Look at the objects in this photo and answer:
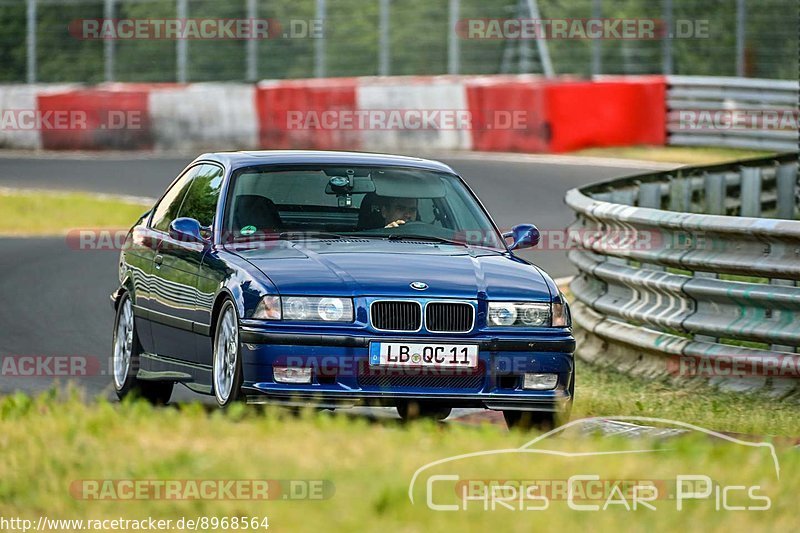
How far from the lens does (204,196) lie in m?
10.3

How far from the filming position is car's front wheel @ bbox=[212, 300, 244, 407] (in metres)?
8.66

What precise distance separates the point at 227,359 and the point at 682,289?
3.43 m

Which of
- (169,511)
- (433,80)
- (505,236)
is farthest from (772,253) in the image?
(433,80)

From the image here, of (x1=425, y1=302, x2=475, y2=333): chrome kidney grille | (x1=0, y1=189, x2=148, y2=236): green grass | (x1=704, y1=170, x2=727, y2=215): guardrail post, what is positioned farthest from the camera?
(x1=0, y1=189, x2=148, y2=236): green grass

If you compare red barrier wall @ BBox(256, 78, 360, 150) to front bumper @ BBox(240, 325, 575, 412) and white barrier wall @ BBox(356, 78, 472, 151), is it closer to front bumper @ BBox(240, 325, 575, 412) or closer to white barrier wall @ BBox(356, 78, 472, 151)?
white barrier wall @ BBox(356, 78, 472, 151)

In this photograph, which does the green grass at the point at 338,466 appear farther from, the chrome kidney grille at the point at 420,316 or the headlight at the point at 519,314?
the headlight at the point at 519,314

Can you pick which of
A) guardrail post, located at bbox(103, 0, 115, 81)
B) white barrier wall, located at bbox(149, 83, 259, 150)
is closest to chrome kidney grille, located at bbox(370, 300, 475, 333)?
white barrier wall, located at bbox(149, 83, 259, 150)

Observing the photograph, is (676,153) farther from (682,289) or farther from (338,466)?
(338,466)

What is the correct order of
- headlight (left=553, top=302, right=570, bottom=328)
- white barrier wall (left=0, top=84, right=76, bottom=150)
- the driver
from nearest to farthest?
headlight (left=553, top=302, right=570, bottom=328) < the driver < white barrier wall (left=0, top=84, right=76, bottom=150)

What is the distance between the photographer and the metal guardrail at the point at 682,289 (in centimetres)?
1044

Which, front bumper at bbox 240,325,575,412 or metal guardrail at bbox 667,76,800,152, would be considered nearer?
front bumper at bbox 240,325,575,412

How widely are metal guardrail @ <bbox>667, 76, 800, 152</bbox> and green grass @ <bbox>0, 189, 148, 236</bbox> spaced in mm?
9732

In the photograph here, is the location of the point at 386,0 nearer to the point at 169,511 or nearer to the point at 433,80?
the point at 433,80

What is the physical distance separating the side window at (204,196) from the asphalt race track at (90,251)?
1292 mm
